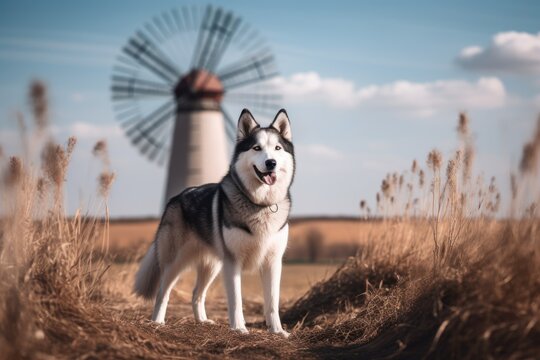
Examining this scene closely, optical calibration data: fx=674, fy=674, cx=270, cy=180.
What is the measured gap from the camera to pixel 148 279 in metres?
6.77

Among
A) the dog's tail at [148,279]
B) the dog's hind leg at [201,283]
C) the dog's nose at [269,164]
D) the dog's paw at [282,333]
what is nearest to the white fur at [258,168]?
the dog's nose at [269,164]

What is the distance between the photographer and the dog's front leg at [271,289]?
5855mm

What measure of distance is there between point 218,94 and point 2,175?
17925 millimetres

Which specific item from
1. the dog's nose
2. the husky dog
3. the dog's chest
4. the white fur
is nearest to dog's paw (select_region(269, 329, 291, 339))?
the husky dog

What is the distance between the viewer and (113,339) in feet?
13.5

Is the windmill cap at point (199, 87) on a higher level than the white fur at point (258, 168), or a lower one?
higher

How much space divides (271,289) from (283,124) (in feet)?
4.78

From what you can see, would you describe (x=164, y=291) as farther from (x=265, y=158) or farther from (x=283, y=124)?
(x=283, y=124)

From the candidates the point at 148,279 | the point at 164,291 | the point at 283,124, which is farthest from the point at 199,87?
the point at 283,124

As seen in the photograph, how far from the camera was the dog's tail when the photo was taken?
6.75 meters

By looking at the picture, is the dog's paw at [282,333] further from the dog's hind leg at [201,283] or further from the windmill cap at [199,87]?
the windmill cap at [199,87]

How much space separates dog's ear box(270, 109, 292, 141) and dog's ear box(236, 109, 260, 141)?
0.55 ft

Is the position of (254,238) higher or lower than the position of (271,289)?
higher

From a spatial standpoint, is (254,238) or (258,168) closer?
(258,168)
